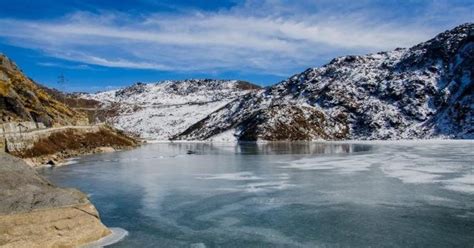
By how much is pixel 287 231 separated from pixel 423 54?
18112cm

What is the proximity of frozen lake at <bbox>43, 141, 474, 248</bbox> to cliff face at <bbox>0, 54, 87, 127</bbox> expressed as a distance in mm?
32580

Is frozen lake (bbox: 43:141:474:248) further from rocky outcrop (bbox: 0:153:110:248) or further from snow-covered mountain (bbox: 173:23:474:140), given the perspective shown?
snow-covered mountain (bbox: 173:23:474:140)

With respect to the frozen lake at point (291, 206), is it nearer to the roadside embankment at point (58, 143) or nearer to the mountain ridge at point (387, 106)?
the roadside embankment at point (58, 143)

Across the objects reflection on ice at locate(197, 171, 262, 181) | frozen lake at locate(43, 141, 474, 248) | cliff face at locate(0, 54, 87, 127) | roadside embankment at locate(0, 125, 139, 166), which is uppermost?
cliff face at locate(0, 54, 87, 127)

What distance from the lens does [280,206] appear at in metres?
29.8

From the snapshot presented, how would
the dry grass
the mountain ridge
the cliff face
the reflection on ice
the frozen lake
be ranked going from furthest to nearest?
the mountain ridge, the cliff face, the dry grass, the reflection on ice, the frozen lake

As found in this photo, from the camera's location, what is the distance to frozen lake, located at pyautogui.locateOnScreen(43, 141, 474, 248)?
21922 millimetres

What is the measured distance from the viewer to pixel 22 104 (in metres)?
80.1


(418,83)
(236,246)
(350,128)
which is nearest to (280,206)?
(236,246)

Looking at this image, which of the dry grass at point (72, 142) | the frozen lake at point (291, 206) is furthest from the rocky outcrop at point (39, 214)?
the dry grass at point (72, 142)

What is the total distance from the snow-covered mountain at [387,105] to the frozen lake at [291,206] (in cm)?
10178

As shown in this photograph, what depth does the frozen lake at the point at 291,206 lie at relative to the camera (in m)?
21.9

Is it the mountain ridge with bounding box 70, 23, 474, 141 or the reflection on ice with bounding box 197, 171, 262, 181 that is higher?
the mountain ridge with bounding box 70, 23, 474, 141

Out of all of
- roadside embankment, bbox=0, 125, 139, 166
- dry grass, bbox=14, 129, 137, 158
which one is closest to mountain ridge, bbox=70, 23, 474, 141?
dry grass, bbox=14, 129, 137, 158
